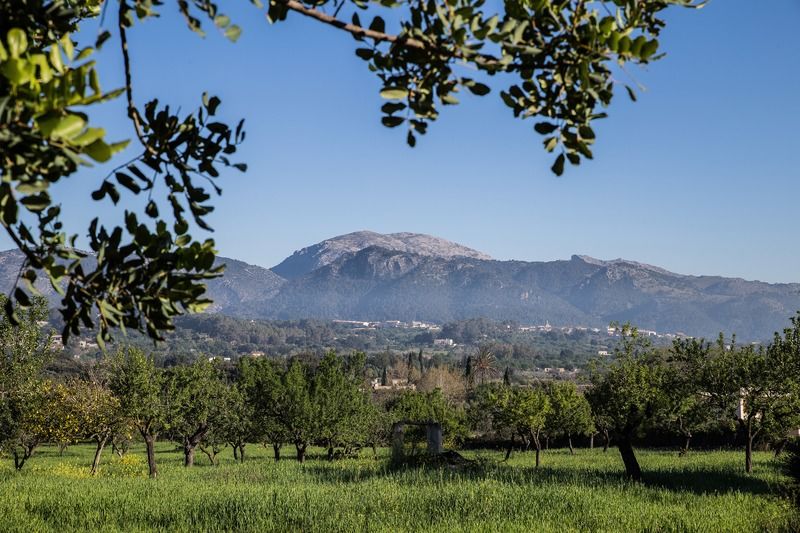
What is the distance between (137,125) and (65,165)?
1.23 meters

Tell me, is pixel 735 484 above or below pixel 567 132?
below

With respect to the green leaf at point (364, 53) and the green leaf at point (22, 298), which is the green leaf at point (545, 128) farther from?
the green leaf at point (22, 298)

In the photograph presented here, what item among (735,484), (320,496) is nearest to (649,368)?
(735,484)

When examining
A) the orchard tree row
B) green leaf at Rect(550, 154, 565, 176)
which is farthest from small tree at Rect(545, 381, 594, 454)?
green leaf at Rect(550, 154, 565, 176)

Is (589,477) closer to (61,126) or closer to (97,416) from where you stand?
(61,126)

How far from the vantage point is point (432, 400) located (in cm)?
5000

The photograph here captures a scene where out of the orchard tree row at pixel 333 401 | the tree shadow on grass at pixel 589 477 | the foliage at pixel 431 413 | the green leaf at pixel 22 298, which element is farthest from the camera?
the foliage at pixel 431 413

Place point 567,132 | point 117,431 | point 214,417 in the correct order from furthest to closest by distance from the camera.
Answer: point 214,417
point 117,431
point 567,132

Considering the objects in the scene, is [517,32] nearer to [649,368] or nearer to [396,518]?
[396,518]

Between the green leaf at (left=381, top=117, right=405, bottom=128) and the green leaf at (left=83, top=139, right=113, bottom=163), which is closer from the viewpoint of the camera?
the green leaf at (left=83, top=139, right=113, bottom=163)

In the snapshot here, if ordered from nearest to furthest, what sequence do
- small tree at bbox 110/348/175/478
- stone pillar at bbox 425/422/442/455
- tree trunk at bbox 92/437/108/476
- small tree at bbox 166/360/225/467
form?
small tree at bbox 110/348/175/478
stone pillar at bbox 425/422/442/455
tree trunk at bbox 92/437/108/476
small tree at bbox 166/360/225/467

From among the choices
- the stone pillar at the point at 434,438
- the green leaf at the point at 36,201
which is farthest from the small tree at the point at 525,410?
the green leaf at the point at 36,201

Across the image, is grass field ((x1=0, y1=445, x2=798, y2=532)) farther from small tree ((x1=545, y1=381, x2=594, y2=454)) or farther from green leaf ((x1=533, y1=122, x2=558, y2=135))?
small tree ((x1=545, y1=381, x2=594, y2=454))

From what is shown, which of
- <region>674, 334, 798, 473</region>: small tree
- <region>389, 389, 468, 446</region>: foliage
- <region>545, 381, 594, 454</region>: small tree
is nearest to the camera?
<region>674, 334, 798, 473</region>: small tree
